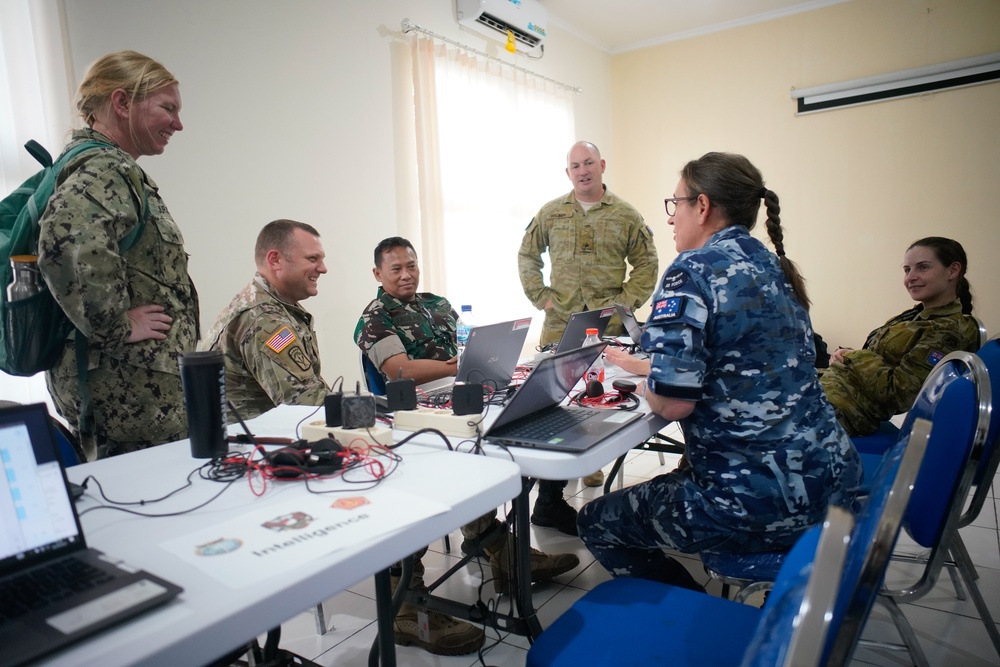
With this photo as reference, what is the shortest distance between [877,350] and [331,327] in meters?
2.62

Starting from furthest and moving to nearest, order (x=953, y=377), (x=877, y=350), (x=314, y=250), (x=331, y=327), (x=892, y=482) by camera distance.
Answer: (x=331, y=327) < (x=877, y=350) < (x=314, y=250) < (x=953, y=377) < (x=892, y=482)

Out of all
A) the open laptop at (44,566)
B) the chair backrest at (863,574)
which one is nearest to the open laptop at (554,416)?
the chair backrest at (863,574)

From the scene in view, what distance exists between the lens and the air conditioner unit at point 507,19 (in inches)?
165

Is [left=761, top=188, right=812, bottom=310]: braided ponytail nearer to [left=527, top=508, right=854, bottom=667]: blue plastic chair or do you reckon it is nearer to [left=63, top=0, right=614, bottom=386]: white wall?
[left=527, top=508, right=854, bottom=667]: blue plastic chair

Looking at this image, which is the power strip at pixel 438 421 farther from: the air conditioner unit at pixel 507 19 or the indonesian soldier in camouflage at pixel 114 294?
the air conditioner unit at pixel 507 19

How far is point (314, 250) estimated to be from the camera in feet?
7.11

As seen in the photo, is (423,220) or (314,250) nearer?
(314,250)

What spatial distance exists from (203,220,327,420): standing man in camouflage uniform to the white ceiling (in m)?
3.68

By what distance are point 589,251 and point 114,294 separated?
257 centimetres

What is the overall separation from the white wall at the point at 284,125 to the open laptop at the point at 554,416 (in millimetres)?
2094

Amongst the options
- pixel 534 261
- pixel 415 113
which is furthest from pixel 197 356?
pixel 415 113

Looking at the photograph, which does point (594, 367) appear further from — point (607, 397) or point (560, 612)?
point (560, 612)

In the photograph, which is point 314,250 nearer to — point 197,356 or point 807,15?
point 197,356

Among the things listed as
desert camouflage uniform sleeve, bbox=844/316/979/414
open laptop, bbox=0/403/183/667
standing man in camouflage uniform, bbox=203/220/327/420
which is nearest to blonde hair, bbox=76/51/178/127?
standing man in camouflage uniform, bbox=203/220/327/420
